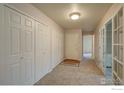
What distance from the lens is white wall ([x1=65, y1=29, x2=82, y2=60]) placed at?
27.0 feet

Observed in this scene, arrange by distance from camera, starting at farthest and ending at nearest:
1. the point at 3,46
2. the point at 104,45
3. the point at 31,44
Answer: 1. the point at 104,45
2. the point at 31,44
3. the point at 3,46

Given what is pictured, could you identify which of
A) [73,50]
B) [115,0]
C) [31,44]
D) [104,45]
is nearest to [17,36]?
[31,44]

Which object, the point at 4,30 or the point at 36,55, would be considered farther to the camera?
the point at 36,55

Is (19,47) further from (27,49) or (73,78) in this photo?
(73,78)

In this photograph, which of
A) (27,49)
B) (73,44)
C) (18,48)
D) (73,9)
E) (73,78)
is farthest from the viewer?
(73,44)

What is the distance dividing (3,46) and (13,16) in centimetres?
68

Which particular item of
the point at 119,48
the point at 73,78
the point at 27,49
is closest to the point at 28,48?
the point at 27,49

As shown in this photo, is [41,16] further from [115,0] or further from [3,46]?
[115,0]

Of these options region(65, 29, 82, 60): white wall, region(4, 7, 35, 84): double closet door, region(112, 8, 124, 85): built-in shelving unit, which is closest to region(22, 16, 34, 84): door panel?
region(4, 7, 35, 84): double closet door

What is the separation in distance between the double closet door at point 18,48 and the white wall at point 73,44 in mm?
5172

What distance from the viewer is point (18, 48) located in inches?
104

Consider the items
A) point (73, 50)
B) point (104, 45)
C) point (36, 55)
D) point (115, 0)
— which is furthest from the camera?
point (73, 50)

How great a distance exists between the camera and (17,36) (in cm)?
260

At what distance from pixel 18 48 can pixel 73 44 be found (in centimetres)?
606
